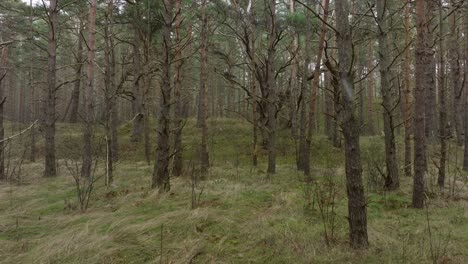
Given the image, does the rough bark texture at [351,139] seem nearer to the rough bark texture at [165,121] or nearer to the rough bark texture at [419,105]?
the rough bark texture at [419,105]

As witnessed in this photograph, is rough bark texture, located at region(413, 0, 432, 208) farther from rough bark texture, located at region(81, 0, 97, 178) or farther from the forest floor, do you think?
rough bark texture, located at region(81, 0, 97, 178)

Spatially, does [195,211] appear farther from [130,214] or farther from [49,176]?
[49,176]

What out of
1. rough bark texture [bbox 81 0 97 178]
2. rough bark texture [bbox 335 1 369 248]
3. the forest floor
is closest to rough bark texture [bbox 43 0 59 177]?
rough bark texture [bbox 81 0 97 178]

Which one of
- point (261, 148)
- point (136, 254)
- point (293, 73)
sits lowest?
point (136, 254)

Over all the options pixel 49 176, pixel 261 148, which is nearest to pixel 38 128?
pixel 49 176

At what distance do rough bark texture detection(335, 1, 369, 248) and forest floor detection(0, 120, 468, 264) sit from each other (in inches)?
10.4

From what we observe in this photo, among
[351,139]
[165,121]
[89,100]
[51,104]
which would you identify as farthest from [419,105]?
[51,104]

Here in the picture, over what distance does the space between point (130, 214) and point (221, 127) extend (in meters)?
13.6

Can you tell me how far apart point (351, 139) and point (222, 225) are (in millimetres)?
2287

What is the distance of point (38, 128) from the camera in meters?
21.0

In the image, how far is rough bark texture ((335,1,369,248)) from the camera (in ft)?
12.8

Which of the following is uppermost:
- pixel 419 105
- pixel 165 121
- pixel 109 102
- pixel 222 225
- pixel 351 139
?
pixel 109 102

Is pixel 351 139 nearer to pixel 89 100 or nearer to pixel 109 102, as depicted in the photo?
pixel 109 102

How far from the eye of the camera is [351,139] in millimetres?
3896
